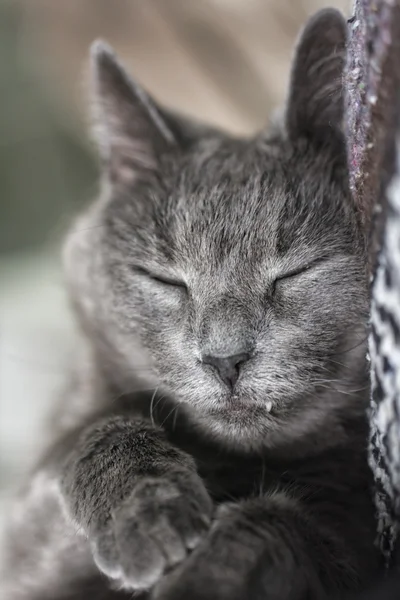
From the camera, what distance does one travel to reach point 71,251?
1.26 metres

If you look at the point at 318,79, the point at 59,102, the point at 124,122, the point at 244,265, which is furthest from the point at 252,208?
the point at 59,102

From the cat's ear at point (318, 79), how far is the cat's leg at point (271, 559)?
0.55 m

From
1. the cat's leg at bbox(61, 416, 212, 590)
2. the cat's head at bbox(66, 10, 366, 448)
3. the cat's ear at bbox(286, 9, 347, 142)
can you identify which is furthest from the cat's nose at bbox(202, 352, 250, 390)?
the cat's ear at bbox(286, 9, 347, 142)

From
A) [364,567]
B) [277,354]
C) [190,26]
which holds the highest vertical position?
[190,26]

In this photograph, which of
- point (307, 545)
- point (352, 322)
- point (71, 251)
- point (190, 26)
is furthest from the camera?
point (190, 26)

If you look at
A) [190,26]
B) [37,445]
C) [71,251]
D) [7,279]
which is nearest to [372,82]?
[71,251]

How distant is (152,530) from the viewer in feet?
2.27

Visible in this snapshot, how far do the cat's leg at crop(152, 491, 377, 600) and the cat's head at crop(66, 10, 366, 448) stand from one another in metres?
0.14

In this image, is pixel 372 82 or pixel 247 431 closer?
pixel 372 82

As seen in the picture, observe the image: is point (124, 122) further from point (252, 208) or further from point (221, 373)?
point (221, 373)

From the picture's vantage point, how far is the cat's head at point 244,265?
2.67 ft

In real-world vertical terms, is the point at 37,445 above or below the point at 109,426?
below

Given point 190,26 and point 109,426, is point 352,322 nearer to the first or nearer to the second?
point 109,426

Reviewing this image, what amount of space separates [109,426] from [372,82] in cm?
59
